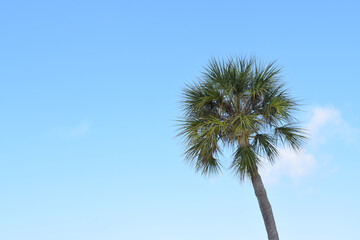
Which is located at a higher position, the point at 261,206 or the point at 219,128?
the point at 219,128

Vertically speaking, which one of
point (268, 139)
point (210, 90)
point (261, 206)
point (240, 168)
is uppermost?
point (210, 90)

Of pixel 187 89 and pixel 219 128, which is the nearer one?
pixel 219 128

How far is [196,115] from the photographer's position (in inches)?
781

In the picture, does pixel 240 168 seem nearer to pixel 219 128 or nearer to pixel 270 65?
pixel 219 128

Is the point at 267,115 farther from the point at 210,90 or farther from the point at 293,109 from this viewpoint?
the point at 210,90

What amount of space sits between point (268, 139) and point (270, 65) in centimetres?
267

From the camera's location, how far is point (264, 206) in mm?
18328

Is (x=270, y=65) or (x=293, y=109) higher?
(x=270, y=65)

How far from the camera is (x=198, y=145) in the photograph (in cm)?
1917

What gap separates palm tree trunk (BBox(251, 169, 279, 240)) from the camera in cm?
1803

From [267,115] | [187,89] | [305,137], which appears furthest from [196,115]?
[305,137]

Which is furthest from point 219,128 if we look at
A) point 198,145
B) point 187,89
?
point 187,89

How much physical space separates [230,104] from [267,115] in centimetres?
137

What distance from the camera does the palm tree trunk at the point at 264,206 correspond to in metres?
18.0
